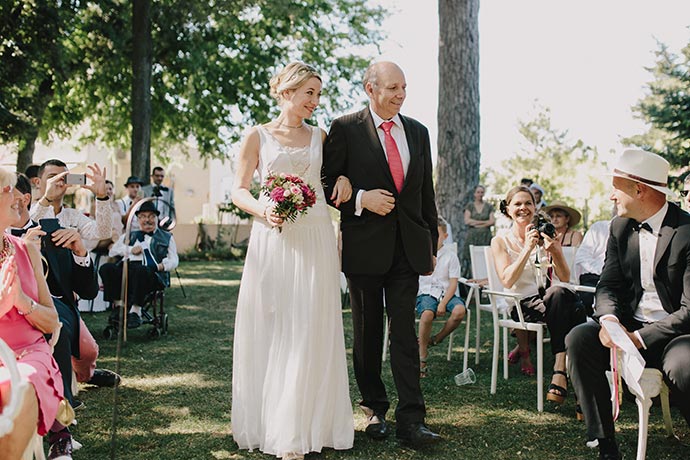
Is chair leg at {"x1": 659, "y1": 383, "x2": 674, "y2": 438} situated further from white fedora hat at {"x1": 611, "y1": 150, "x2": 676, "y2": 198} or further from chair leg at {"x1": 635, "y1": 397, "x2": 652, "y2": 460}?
white fedora hat at {"x1": 611, "y1": 150, "x2": 676, "y2": 198}

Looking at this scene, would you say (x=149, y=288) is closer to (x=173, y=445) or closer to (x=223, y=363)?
(x=223, y=363)

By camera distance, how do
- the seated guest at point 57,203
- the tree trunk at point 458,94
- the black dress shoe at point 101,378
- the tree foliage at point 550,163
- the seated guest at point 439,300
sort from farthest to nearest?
the tree foliage at point 550,163 < the tree trunk at point 458,94 < the seated guest at point 439,300 < the black dress shoe at point 101,378 < the seated guest at point 57,203

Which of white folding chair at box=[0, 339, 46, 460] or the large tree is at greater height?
the large tree

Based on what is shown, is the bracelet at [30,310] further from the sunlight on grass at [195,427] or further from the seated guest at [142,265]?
the seated guest at [142,265]

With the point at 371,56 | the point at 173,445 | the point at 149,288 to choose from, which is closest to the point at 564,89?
the point at 371,56

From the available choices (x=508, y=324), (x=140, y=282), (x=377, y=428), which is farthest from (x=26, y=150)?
(x=377, y=428)

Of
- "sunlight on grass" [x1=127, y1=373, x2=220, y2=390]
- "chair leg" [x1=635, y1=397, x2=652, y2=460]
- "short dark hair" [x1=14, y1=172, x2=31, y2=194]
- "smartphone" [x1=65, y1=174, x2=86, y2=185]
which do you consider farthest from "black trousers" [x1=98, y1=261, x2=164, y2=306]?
"chair leg" [x1=635, y1=397, x2=652, y2=460]

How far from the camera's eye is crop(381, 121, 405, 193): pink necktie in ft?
14.6

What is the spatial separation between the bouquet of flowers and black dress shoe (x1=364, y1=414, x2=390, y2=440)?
1.34 meters

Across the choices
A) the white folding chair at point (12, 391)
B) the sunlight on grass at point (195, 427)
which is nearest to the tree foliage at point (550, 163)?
the sunlight on grass at point (195, 427)

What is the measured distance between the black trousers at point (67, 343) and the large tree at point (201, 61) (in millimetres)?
12157

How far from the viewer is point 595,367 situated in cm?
395

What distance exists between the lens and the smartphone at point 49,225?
5055mm

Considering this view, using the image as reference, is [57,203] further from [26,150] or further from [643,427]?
[26,150]
